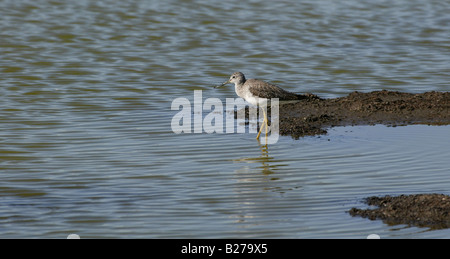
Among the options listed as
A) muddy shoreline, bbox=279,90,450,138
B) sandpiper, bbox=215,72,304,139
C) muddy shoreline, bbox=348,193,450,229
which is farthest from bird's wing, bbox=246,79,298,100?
muddy shoreline, bbox=348,193,450,229

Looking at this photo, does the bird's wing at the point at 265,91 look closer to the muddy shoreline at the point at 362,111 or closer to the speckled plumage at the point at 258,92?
the speckled plumage at the point at 258,92

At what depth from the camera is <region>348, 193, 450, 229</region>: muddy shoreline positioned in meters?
7.38

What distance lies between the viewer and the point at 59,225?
25.2ft

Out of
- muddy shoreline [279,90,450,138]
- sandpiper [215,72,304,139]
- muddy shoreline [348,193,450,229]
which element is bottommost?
muddy shoreline [279,90,450,138]

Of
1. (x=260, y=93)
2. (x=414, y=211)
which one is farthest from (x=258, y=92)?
(x=414, y=211)

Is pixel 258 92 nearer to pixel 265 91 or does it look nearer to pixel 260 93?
pixel 260 93

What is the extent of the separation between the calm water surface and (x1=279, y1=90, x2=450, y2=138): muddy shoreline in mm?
407

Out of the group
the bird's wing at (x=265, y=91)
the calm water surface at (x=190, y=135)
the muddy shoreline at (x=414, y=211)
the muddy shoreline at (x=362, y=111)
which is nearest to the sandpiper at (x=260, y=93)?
the bird's wing at (x=265, y=91)

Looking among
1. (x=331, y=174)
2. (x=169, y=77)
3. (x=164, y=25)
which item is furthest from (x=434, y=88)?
(x=164, y=25)

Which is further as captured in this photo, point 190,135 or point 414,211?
point 190,135

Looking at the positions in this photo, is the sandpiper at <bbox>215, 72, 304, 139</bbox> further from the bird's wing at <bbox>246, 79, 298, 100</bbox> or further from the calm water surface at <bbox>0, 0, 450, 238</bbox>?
the calm water surface at <bbox>0, 0, 450, 238</bbox>

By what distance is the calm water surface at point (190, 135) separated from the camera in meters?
7.96

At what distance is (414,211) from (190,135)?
15.8 ft

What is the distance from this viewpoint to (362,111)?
41.1 ft
